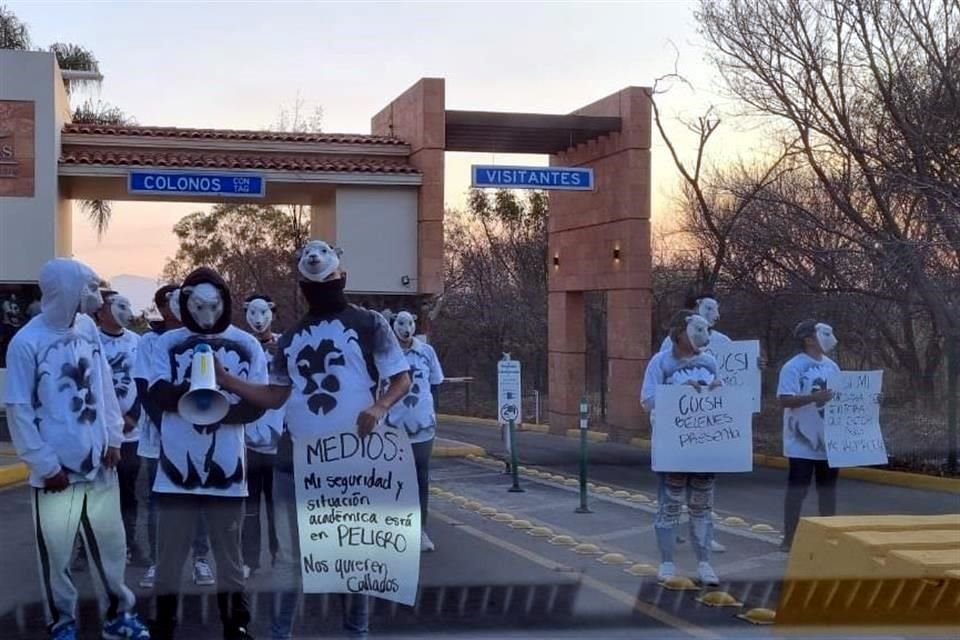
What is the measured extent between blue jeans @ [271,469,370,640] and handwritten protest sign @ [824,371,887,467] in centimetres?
458

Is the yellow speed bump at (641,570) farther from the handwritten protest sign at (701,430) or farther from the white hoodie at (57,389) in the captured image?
the white hoodie at (57,389)

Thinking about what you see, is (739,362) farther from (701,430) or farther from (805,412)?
(701,430)

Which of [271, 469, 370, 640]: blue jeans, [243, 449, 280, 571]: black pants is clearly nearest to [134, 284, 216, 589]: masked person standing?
[243, 449, 280, 571]: black pants

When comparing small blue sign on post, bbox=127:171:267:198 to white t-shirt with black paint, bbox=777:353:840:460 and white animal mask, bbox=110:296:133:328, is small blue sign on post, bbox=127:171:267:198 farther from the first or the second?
white t-shirt with black paint, bbox=777:353:840:460

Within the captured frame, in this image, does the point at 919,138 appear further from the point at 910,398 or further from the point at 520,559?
the point at 520,559

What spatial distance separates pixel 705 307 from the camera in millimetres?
10070

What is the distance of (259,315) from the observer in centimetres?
895

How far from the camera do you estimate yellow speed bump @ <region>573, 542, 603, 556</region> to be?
32.1ft

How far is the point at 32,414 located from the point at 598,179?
17444mm

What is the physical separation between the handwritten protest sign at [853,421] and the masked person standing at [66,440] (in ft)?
17.5

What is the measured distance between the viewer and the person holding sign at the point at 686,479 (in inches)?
325

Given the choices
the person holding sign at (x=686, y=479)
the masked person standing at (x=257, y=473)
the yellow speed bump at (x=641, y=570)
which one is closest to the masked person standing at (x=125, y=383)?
the masked person standing at (x=257, y=473)

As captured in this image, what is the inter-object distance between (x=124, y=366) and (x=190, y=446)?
10.1 ft

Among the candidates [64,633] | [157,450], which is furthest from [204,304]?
[157,450]
